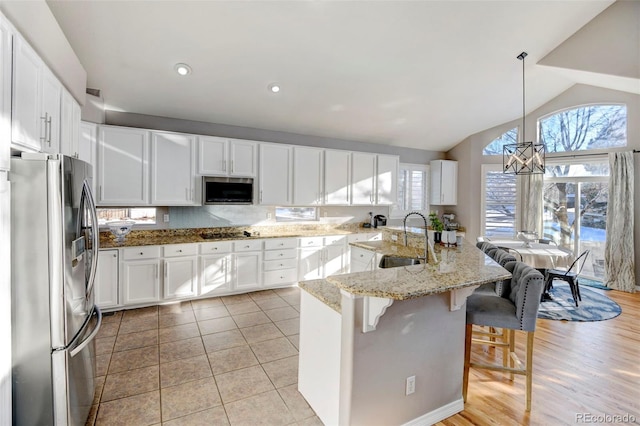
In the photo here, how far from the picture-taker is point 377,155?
5.95m

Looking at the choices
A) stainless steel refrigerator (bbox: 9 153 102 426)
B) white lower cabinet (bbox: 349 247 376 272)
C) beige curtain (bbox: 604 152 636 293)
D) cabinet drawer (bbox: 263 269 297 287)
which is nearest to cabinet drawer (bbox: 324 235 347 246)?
cabinet drawer (bbox: 263 269 297 287)

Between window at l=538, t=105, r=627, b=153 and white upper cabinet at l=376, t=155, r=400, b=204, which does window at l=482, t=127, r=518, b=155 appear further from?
white upper cabinet at l=376, t=155, r=400, b=204

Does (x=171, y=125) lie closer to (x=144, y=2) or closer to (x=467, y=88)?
(x=144, y=2)

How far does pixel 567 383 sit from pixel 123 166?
16.9ft

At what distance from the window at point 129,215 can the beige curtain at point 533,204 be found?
22.3 ft

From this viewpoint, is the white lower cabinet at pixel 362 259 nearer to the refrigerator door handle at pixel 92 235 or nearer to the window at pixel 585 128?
the refrigerator door handle at pixel 92 235

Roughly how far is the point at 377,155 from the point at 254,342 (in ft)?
13.4

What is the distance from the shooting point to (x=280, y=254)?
4.83 meters

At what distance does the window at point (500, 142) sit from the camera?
21.5 feet

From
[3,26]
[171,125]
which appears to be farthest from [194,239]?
[3,26]

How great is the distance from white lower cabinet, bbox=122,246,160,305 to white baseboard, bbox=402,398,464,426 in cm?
338

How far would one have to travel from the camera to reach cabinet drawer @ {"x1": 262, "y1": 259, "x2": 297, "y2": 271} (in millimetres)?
4730

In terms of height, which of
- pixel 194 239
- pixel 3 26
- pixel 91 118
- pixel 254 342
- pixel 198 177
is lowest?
pixel 254 342

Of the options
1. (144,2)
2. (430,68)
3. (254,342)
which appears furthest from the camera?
(430,68)
